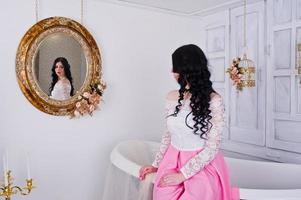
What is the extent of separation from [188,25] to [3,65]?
1.99m

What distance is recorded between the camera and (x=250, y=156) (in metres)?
3.03

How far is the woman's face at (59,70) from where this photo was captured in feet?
8.98

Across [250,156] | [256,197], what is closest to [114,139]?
[250,156]

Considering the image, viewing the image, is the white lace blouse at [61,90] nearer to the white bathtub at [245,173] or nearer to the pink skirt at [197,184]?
the white bathtub at [245,173]

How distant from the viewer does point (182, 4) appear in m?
3.16

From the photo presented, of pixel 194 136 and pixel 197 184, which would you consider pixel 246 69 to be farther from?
pixel 197 184

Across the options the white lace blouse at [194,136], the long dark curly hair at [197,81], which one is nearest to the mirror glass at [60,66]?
the white lace blouse at [194,136]

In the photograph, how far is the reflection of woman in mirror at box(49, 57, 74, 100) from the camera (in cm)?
273

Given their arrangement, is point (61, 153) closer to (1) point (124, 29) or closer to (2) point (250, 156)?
(1) point (124, 29)

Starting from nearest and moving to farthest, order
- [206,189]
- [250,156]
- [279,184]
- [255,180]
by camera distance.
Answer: [206,189], [279,184], [255,180], [250,156]

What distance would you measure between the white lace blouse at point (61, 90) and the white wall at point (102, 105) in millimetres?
183

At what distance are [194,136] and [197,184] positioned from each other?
0.25 m

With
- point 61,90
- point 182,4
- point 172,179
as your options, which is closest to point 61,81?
point 61,90

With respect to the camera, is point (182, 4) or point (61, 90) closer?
point (61, 90)
